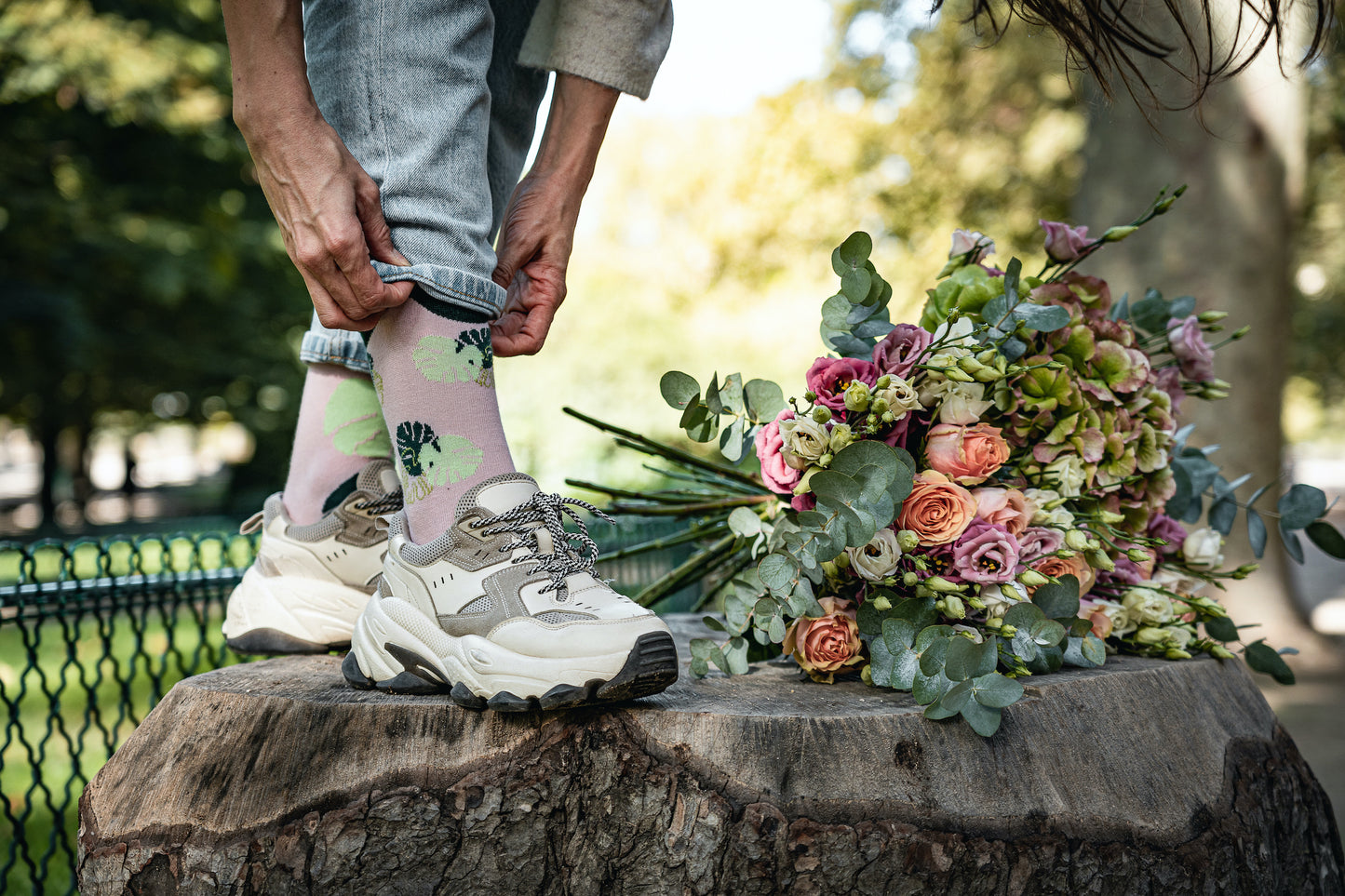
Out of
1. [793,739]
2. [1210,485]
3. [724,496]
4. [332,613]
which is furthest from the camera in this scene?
[724,496]

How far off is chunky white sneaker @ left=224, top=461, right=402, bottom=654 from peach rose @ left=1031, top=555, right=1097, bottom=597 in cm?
93

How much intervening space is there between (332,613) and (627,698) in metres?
0.59

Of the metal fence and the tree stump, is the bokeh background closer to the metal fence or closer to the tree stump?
the metal fence

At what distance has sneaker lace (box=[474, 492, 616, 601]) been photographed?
1103 millimetres

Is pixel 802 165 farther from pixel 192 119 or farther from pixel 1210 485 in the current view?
pixel 1210 485

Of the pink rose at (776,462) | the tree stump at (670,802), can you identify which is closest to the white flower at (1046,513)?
the tree stump at (670,802)

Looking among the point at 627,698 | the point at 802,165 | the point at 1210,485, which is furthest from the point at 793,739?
the point at 802,165

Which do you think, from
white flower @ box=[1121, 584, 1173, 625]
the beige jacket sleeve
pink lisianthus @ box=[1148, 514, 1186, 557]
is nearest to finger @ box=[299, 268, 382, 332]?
the beige jacket sleeve

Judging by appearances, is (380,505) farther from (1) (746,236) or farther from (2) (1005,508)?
(1) (746,236)

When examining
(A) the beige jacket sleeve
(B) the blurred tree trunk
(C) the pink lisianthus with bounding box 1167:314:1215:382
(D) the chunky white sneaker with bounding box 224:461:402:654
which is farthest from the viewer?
(B) the blurred tree trunk

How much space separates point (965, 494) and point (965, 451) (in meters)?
0.06

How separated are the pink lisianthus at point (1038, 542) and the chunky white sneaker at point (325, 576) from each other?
2.95 feet

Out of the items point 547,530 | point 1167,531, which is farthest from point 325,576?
point 1167,531

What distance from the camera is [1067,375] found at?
1273 mm
